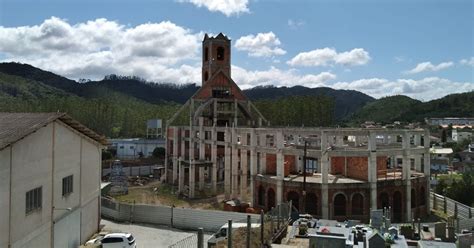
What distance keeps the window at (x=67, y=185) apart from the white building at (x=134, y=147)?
56.9 m

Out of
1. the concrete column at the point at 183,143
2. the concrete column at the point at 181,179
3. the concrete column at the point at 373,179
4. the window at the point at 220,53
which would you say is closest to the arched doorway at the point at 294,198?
the concrete column at the point at 373,179

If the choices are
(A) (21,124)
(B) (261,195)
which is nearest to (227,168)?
(B) (261,195)

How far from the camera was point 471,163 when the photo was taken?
306 feet

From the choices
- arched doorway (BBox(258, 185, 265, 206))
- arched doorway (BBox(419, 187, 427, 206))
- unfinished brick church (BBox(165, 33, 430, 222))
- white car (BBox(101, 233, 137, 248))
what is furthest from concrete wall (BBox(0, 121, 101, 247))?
arched doorway (BBox(419, 187, 427, 206))

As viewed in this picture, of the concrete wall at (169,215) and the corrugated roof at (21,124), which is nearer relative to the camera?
the corrugated roof at (21,124)

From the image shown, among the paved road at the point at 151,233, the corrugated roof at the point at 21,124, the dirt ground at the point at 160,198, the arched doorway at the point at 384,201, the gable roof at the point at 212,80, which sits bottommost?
the dirt ground at the point at 160,198

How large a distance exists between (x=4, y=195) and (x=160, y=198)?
3273 cm

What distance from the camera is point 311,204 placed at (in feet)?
117

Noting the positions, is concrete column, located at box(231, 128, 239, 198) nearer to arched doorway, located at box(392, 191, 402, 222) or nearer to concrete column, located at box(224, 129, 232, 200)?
concrete column, located at box(224, 129, 232, 200)

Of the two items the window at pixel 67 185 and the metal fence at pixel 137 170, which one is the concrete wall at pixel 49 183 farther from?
the metal fence at pixel 137 170

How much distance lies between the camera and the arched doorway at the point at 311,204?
35344 millimetres

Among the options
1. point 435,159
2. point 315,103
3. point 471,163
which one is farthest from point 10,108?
point 471,163

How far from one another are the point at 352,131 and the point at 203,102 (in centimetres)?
2849

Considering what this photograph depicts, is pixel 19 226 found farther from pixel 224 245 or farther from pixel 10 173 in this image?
pixel 224 245
